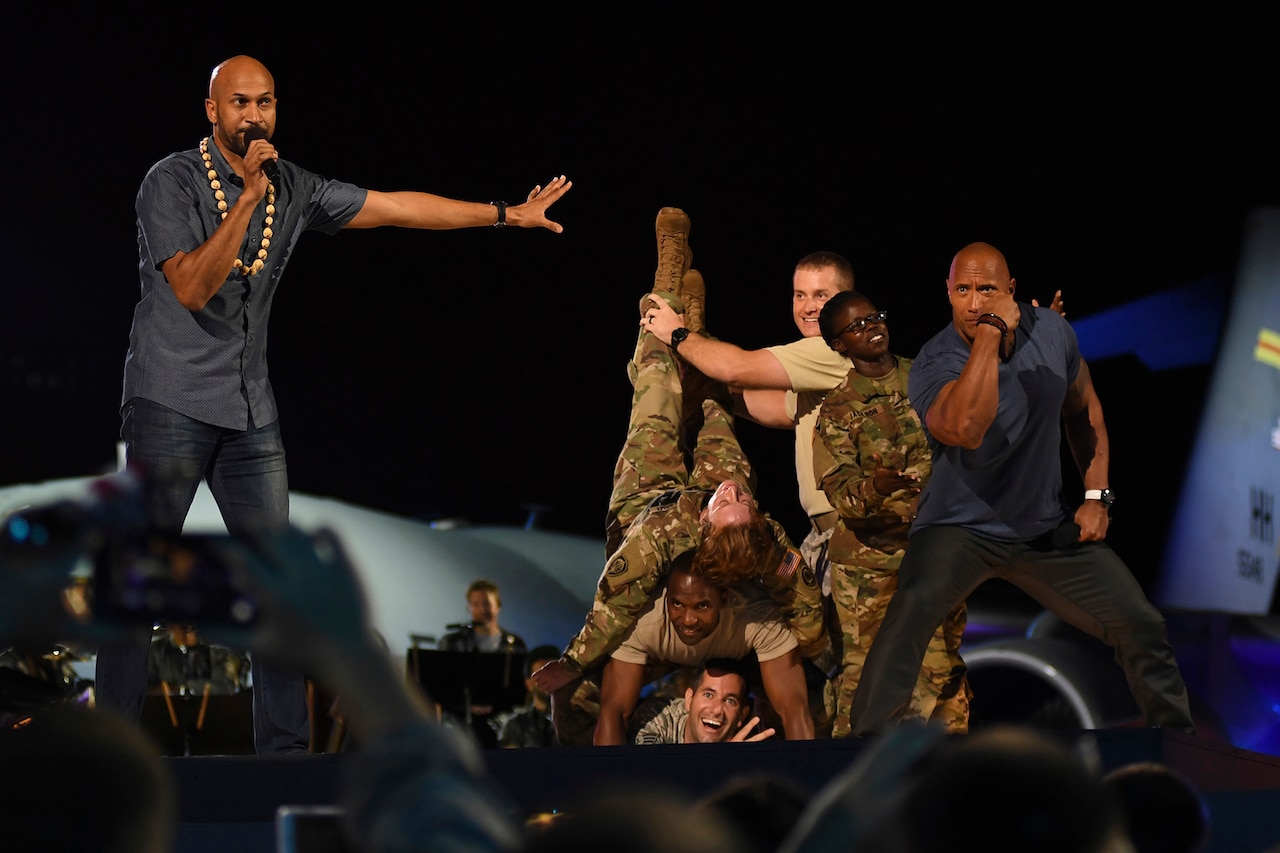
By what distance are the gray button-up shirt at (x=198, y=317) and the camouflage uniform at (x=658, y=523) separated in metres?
1.29

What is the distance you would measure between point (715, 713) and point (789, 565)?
20.5 inches

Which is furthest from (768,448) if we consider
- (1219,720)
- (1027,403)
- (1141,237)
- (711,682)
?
(1027,403)

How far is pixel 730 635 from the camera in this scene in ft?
14.3

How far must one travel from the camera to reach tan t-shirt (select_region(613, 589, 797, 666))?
4340 mm

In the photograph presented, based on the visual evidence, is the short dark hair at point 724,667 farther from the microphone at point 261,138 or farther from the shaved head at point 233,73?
the shaved head at point 233,73

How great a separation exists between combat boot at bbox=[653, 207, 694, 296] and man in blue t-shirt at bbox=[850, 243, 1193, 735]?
4.86ft

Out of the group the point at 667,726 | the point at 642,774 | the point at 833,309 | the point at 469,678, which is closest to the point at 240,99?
the point at 833,309

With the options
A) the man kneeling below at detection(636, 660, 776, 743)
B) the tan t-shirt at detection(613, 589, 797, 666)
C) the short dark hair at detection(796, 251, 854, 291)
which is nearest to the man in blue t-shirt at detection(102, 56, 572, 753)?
the tan t-shirt at detection(613, 589, 797, 666)

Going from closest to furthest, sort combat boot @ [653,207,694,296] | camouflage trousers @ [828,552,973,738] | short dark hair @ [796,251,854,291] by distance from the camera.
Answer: camouflage trousers @ [828,552,973,738] → short dark hair @ [796,251,854,291] → combat boot @ [653,207,694,296]

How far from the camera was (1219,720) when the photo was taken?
5.55 m

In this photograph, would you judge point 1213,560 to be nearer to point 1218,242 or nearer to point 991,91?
point 1218,242

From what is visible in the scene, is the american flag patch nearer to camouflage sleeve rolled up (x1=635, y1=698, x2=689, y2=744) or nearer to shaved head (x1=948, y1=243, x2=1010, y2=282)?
camouflage sleeve rolled up (x1=635, y1=698, x2=689, y2=744)

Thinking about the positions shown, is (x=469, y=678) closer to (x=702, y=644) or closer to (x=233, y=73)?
(x=702, y=644)

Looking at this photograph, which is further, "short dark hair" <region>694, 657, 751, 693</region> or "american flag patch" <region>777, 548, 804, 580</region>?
"short dark hair" <region>694, 657, 751, 693</region>
